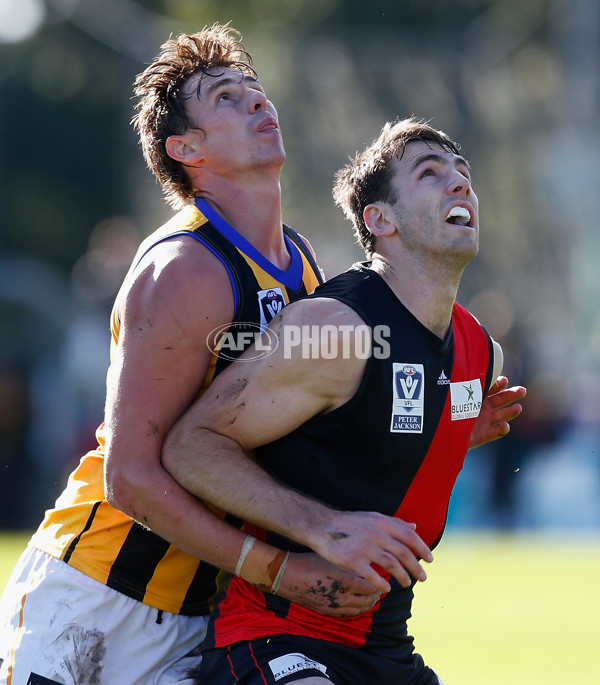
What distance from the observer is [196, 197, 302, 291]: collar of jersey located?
13.8 feet

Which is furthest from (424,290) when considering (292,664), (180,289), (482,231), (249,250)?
(482,231)

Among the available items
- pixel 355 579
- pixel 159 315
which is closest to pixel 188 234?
pixel 159 315

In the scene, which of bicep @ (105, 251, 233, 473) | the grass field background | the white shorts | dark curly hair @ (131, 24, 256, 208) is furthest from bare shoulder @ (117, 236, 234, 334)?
the grass field background

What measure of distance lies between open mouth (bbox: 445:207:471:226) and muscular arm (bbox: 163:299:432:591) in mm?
722

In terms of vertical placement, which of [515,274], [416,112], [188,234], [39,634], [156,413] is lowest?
[39,634]

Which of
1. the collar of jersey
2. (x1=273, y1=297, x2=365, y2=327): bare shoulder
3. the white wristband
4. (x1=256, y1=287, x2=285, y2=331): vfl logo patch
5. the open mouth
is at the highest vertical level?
the open mouth

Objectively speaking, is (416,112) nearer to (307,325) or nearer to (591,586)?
(591,586)

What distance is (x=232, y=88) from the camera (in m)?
4.69

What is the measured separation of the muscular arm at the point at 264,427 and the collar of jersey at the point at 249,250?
0.50m

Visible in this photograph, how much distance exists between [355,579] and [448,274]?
1.27m

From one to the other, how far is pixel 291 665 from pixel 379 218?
1.84 metres

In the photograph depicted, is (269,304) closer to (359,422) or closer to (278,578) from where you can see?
(359,422)

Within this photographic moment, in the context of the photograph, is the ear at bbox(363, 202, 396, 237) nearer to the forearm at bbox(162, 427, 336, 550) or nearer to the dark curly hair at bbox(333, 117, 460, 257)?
the dark curly hair at bbox(333, 117, 460, 257)

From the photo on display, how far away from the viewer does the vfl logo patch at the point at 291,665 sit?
3.63 m
